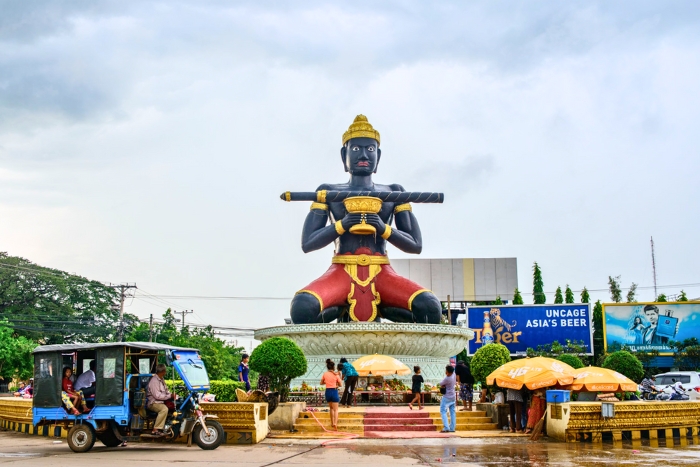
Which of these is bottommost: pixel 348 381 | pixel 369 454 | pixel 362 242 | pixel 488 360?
pixel 369 454

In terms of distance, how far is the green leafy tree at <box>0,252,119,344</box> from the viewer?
1719 inches

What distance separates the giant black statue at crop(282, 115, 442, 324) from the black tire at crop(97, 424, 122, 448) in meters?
9.63

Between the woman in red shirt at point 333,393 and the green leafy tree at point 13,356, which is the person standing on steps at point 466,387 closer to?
the woman in red shirt at point 333,393

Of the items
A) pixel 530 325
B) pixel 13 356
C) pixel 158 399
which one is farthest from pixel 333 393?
pixel 530 325

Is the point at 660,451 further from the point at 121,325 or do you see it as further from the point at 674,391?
the point at 121,325

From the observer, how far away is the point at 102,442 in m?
11.7

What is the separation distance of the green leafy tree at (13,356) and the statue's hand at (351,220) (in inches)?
798

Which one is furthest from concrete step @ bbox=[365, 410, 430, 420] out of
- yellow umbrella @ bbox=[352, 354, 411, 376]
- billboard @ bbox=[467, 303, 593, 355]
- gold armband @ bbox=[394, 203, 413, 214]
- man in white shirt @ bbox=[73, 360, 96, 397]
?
billboard @ bbox=[467, 303, 593, 355]

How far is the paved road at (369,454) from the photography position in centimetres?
918

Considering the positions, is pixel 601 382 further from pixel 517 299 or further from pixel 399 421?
pixel 517 299

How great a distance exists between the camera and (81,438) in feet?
35.8

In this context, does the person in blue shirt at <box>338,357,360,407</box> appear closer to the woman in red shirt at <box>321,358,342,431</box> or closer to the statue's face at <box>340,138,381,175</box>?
the woman in red shirt at <box>321,358,342,431</box>

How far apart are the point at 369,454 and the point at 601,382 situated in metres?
5.22

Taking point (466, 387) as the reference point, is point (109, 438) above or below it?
below
